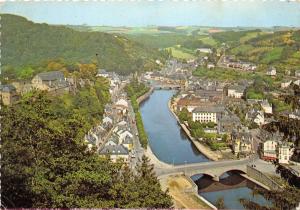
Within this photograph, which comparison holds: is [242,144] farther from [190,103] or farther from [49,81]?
[49,81]

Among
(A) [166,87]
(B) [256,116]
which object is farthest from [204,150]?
(A) [166,87]

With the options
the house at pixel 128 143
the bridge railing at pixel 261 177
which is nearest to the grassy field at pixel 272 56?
the bridge railing at pixel 261 177

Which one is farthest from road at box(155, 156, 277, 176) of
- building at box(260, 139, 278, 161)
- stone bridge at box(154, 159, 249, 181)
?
building at box(260, 139, 278, 161)

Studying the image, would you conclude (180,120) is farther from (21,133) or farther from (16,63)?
(21,133)

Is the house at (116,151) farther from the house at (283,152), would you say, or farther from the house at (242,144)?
the house at (242,144)

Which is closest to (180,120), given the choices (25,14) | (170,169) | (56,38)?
(170,169)
